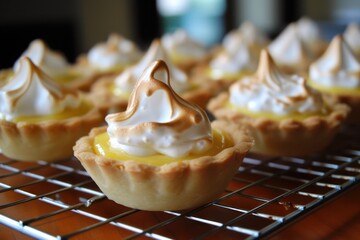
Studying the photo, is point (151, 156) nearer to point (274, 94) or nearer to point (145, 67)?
point (274, 94)

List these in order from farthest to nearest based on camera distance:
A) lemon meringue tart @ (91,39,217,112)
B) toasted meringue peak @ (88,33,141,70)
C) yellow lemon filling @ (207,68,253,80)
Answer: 1. toasted meringue peak @ (88,33,141,70)
2. yellow lemon filling @ (207,68,253,80)
3. lemon meringue tart @ (91,39,217,112)

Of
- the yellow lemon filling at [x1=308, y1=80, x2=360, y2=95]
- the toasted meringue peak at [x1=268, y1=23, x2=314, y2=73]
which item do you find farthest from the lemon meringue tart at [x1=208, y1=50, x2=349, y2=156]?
the toasted meringue peak at [x1=268, y1=23, x2=314, y2=73]

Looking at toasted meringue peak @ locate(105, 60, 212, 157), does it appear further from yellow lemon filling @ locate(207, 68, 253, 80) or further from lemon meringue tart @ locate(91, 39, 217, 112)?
yellow lemon filling @ locate(207, 68, 253, 80)

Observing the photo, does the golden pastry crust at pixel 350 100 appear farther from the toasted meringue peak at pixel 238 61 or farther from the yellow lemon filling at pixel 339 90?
the toasted meringue peak at pixel 238 61

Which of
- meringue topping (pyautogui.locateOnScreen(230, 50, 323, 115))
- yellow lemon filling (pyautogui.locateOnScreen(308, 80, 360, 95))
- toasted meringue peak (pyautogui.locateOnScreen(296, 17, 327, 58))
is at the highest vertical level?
toasted meringue peak (pyautogui.locateOnScreen(296, 17, 327, 58))

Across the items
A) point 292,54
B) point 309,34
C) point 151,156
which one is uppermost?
point 309,34

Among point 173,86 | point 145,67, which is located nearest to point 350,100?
point 173,86

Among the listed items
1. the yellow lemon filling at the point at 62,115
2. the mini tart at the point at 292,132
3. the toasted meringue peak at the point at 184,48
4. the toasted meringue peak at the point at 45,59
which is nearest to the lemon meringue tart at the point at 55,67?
the toasted meringue peak at the point at 45,59

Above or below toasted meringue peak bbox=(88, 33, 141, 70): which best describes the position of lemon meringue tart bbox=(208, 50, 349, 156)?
below
